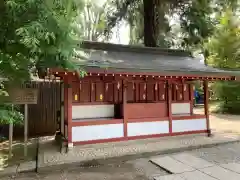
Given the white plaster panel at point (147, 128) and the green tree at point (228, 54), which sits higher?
the green tree at point (228, 54)

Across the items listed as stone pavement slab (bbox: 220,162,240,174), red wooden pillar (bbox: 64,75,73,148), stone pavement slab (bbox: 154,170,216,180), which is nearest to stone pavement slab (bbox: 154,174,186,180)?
stone pavement slab (bbox: 154,170,216,180)

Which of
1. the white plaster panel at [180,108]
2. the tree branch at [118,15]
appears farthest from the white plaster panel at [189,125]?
the tree branch at [118,15]

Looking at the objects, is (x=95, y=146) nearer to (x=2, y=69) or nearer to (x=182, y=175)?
(x=182, y=175)

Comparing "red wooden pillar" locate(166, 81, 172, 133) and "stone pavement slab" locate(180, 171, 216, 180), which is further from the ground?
"red wooden pillar" locate(166, 81, 172, 133)

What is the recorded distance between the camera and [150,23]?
36.6 feet

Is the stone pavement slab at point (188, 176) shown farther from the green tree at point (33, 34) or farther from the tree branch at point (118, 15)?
the tree branch at point (118, 15)

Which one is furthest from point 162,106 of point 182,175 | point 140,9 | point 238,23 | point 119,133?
point 238,23

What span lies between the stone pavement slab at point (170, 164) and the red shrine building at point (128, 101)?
1.34 m

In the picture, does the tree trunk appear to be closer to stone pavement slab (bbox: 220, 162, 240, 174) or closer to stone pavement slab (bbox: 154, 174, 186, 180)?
stone pavement slab (bbox: 220, 162, 240, 174)

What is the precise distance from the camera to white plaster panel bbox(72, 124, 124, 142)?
575cm

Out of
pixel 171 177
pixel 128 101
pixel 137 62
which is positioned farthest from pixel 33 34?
pixel 137 62

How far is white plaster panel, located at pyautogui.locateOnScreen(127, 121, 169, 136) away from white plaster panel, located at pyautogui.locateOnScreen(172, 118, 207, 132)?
1.05 feet

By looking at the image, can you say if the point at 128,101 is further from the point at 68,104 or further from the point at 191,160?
the point at 191,160

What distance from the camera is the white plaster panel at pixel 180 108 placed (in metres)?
7.36
